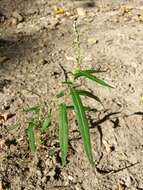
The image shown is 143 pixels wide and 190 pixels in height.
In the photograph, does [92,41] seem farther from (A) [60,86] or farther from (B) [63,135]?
(B) [63,135]

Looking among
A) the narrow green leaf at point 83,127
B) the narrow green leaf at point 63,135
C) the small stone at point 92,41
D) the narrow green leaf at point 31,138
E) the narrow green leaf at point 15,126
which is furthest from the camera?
the small stone at point 92,41

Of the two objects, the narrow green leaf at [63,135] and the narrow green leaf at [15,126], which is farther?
the narrow green leaf at [15,126]

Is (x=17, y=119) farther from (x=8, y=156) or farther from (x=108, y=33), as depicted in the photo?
(x=108, y=33)

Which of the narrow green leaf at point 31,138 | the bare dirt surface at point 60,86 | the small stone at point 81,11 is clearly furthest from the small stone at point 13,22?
the narrow green leaf at point 31,138

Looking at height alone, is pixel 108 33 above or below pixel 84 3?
below

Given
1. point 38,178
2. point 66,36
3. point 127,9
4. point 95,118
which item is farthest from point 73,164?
point 127,9

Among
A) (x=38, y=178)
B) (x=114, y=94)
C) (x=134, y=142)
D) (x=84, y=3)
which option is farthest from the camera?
(x=84, y=3)

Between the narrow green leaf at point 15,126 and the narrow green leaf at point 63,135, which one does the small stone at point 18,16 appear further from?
the narrow green leaf at point 63,135

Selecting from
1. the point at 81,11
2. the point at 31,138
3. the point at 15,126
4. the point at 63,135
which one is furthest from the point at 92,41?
the point at 63,135

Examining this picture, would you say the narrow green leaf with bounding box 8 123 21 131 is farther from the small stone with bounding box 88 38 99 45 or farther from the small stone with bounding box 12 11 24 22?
the small stone with bounding box 12 11 24 22
